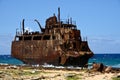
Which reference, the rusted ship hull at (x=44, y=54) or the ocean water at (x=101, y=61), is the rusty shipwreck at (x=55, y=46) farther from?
the ocean water at (x=101, y=61)

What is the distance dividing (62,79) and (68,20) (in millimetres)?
21509

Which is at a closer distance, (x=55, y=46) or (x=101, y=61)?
(x=55, y=46)

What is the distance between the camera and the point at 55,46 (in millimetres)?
42250

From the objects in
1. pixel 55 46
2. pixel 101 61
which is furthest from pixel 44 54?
pixel 101 61

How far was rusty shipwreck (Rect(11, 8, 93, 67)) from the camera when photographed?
41.7 metres

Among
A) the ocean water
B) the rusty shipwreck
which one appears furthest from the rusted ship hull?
the ocean water

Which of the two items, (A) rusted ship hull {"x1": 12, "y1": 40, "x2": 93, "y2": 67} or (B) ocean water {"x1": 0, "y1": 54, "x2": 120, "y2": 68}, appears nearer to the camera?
(A) rusted ship hull {"x1": 12, "y1": 40, "x2": 93, "y2": 67}

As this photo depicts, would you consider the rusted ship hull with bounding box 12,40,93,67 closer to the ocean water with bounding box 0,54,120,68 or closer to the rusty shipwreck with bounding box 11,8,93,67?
the rusty shipwreck with bounding box 11,8,93,67

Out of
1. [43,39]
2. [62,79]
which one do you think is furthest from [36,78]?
[43,39]

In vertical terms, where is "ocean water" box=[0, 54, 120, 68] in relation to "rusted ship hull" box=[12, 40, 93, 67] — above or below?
below

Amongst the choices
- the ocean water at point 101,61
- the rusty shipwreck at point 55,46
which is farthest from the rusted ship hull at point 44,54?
the ocean water at point 101,61

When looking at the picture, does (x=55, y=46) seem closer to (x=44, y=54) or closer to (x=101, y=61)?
(x=44, y=54)

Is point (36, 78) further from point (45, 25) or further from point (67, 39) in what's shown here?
point (45, 25)

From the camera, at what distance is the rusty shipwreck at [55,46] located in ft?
137
